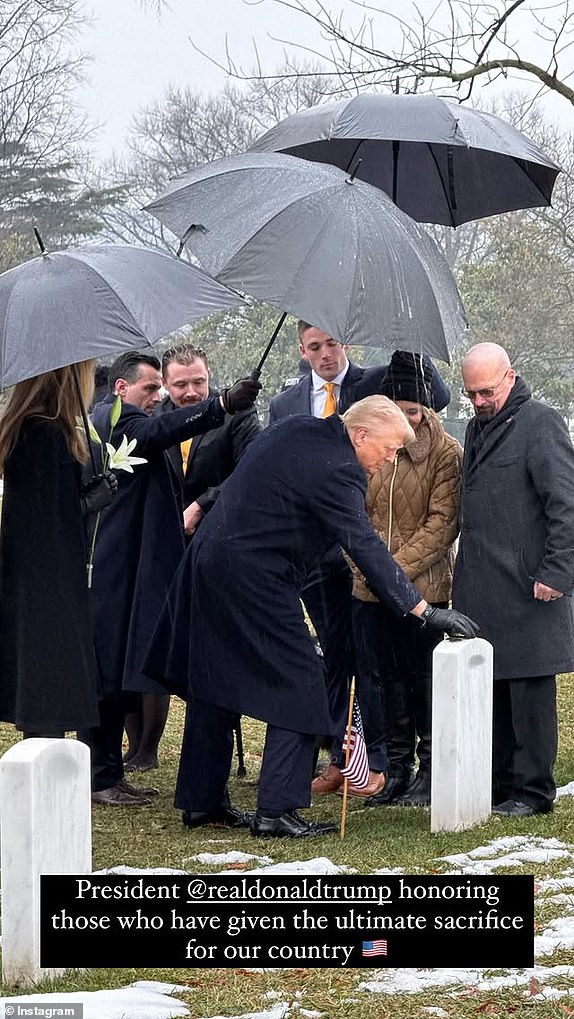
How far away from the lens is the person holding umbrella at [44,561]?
543 centimetres

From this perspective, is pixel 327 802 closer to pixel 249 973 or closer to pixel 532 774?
pixel 532 774

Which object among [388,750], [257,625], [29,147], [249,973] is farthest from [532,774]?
[29,147]

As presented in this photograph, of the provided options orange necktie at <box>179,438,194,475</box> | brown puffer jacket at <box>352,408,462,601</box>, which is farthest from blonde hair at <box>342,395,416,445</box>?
orange necktie at <box>179,438,194,475</box>

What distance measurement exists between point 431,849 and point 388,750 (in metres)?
1.18

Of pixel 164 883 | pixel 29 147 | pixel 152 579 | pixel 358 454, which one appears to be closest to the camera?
pixel 164 883

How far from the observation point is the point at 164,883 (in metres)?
4.61

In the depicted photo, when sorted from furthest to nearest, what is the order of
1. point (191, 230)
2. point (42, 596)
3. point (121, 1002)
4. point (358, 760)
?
point (358, 760)
point (191, 230)
point (42, 596)
point (121, 1002)

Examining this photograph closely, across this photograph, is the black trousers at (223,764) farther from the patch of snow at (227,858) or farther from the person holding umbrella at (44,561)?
the person holding umbrella at (44,561)

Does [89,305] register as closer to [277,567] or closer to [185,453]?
[277,567]

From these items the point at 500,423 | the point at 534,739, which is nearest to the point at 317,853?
the point at 534,739

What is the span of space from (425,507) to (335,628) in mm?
689

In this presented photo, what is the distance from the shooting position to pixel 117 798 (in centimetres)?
646

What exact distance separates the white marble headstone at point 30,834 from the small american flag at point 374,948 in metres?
0.83

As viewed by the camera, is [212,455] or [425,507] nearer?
[425,507]
